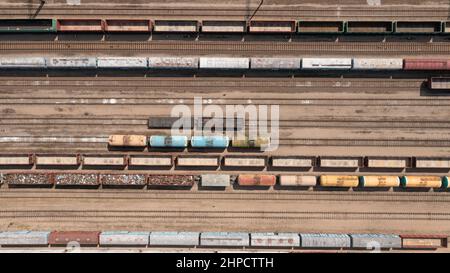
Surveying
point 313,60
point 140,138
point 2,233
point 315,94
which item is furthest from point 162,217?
point 313,60

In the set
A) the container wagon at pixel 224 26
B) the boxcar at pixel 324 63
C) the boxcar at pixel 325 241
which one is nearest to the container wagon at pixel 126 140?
the container wagon at pixel 224 26

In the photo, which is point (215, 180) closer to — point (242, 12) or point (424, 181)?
point (242, 12)

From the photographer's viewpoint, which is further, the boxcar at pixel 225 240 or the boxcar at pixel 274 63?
the boxcar at pixel 225 240

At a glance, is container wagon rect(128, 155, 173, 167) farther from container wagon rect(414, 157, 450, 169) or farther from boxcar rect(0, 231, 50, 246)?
container wagon rect(414, 157, 450, 169)

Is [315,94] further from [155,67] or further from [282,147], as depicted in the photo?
[155,67]

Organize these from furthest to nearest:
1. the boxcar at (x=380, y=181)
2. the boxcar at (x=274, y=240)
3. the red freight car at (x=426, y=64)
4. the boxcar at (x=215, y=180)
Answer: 1. the boxcar at (x=215, y=180)
2. the boxcar at (x=274, y=240)
3. the boxcar at (x=380, y=181)
4. the red freight car at (x=426, y=64)

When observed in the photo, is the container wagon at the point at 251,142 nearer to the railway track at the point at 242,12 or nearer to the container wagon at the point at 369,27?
the railway track at the point at 242,12
